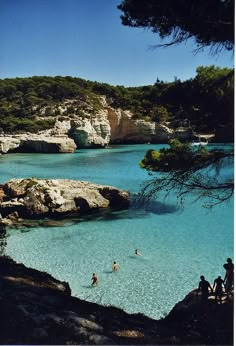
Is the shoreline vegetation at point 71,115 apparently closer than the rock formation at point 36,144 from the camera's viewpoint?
Yes

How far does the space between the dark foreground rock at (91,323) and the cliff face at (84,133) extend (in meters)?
17.2

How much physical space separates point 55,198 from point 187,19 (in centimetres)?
757

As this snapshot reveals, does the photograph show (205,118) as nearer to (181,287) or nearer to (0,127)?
(181,287)

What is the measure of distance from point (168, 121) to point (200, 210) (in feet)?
18.1

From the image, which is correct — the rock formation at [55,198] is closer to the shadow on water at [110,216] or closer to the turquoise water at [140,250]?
the shadow on water at [110,216]

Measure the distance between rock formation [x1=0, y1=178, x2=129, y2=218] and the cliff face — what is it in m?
9.79

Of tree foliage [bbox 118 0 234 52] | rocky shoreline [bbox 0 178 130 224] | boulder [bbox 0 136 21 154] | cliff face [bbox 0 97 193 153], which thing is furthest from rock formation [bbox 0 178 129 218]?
cliff face [bbox 0 97 193 153]

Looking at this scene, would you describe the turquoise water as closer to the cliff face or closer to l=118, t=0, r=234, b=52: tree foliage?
l=118, t=0, r=234, b=52: tree foliage

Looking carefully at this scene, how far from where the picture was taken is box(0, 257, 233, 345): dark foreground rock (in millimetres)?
3717

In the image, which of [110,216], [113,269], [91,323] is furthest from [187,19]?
[110,216]

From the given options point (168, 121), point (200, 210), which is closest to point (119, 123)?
point (200, 210)

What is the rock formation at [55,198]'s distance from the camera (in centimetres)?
1073

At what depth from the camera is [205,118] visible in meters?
4.39

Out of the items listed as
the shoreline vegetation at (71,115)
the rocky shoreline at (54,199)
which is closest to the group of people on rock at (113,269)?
the shoreline vegetation at (71,115)
